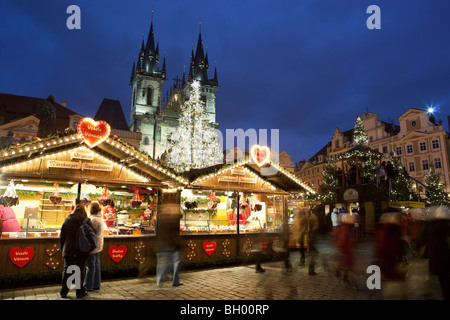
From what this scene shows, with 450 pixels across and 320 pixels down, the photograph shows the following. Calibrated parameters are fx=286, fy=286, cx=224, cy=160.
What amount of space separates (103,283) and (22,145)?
4080 millimetres

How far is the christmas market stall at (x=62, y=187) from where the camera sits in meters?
7.26

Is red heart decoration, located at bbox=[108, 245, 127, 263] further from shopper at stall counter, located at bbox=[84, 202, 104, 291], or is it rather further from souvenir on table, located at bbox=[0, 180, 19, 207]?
souvenir on table, located at bbox=[0, 180, 19, 207]

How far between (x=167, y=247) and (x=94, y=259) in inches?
65.7

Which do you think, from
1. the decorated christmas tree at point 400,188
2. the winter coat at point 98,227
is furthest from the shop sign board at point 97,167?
the decorated christmas tree at point 400,188

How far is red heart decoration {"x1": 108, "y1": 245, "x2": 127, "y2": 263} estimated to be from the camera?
8305mm

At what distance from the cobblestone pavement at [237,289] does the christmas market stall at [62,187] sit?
738 mm

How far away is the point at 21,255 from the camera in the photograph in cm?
718

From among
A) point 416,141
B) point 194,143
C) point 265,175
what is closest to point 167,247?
point 265,175

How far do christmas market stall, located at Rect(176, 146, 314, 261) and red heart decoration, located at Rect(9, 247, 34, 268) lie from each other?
14.3 ft

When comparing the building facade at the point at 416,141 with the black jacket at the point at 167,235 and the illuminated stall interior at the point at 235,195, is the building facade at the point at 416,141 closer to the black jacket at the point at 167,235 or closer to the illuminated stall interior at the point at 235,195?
the illuminated stall interior at the point at 235,195

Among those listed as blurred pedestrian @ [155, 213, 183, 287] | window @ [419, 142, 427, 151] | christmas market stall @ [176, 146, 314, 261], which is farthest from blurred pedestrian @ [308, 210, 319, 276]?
window @ [419, 142, 427, 151]

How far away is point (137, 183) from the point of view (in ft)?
29.8
